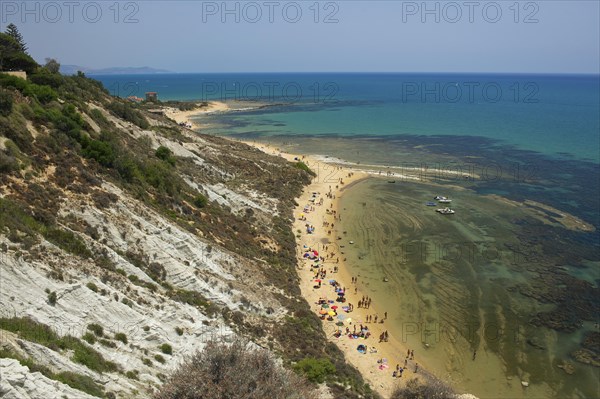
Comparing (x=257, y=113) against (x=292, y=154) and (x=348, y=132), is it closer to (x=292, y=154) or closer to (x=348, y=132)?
(x=348, y=132)

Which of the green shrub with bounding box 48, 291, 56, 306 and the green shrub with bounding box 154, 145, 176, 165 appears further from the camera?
the green shrub with bounding box 154, 145, 176, 165

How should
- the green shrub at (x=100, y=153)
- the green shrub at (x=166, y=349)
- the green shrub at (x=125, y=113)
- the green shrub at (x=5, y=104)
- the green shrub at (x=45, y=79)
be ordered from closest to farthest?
the green shrub at (x=166, y=349) < the green shrub at (x=5, y=104) < the green shrub at (x=100, y=153) < the green shrub at (x=45, y=79) < the green shrub at (x=125, y=113)

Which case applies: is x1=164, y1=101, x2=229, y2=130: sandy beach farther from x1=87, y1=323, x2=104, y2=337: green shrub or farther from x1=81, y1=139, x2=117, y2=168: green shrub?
x1=87, y1=323, x2=104, y2=337: green shrub

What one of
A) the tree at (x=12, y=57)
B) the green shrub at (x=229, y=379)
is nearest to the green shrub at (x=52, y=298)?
the green shrub at (x=229, y=379)

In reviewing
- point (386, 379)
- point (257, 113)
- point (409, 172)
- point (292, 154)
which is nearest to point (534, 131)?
point (409, 172)

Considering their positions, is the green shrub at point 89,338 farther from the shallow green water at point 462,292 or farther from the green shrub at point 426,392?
the shallow green water at point 462,292

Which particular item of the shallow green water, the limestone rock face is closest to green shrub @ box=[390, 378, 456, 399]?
the shallow green water
